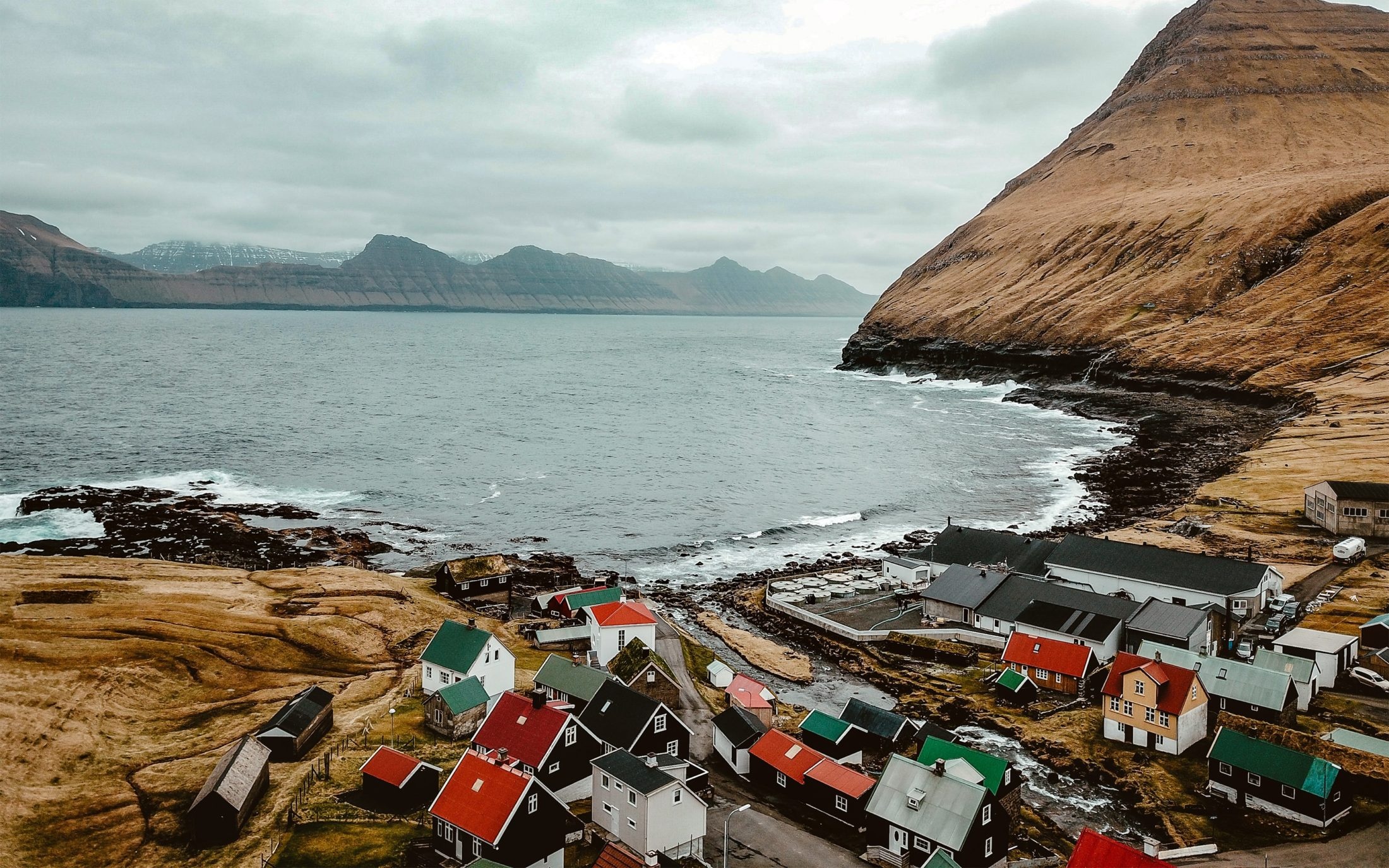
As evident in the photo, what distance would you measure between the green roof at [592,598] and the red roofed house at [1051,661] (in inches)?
1024

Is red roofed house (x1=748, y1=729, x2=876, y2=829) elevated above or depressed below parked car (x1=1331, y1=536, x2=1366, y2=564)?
below

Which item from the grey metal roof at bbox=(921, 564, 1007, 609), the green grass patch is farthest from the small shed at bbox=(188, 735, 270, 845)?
the grey metal roof at bbox=(921, 564, 1007, 609)

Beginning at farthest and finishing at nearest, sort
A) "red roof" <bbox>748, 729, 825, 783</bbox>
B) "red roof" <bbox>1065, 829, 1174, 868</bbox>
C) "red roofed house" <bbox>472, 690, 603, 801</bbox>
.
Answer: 1. "red roof" <bbox>748, 729, 825, 783</bbox>
2. "red roofed house" <bbox>472, 690, 603, 801</bbox>
3. "red roof" <bbox>1065, 829, 1174, 868</bbox>

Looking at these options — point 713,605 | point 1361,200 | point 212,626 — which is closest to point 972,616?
point 713,605

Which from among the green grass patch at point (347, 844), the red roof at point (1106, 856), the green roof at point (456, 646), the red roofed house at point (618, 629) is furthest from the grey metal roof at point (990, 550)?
the green grass patch at point (347, 844)

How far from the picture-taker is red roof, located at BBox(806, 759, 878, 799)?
37969 mm

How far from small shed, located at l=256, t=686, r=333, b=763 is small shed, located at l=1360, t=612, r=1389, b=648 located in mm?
56340

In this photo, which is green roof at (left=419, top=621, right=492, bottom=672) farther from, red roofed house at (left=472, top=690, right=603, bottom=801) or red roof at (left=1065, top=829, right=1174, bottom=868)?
red roof at (left=1065, top=829, right=1174, bottom=868)

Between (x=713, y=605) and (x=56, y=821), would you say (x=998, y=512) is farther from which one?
(x=56, y=821)

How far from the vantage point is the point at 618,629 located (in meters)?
55.5

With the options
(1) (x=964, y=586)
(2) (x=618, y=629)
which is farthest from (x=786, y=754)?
(1) (x=964, y=586)

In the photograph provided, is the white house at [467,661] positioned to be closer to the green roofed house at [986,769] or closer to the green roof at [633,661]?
the green roof at [633,661]

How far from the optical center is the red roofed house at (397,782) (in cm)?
3722

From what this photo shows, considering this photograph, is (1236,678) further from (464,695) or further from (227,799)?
(227,799)
